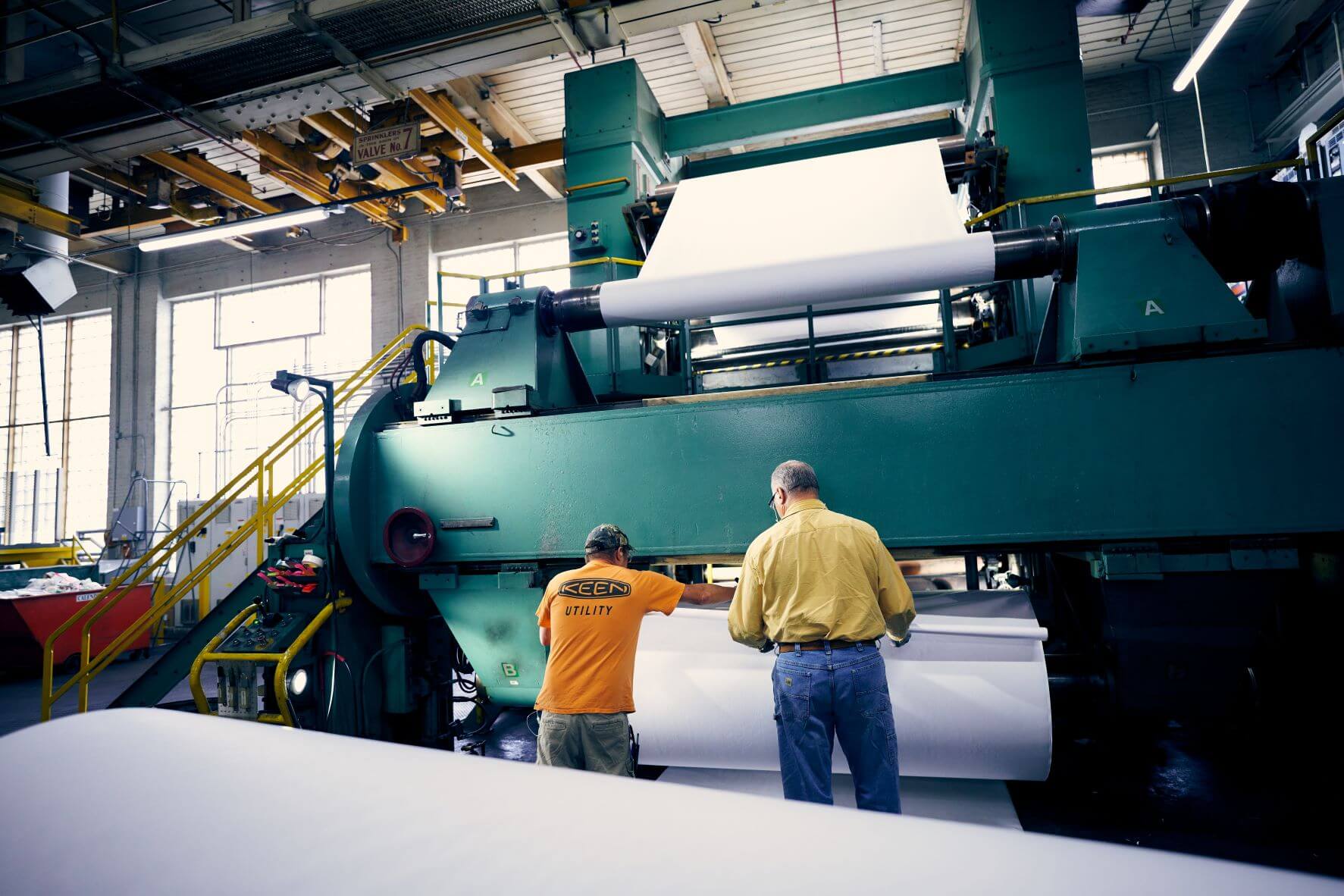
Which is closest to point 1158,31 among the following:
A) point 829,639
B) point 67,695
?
point 829,639

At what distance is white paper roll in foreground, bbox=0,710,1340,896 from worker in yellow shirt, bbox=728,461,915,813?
2365mm

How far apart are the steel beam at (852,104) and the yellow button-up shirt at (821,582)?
5.79 metres

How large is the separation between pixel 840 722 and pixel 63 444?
67.3ft

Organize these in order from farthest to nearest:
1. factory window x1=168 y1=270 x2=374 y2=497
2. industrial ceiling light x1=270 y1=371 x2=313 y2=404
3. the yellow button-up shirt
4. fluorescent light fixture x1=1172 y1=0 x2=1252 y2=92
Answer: factory window x1=168 y1=270 x2=374 y2=497 < fluorescent light fixture x1=1172 y1=0 x2=1252 y2=92 < industrial ceiling light x1=270 y1=371 x2=313 y2=404 < the yellow button-up shirt

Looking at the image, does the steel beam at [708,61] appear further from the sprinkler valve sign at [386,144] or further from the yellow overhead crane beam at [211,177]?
the yellow overhead crane beam at [211,177]

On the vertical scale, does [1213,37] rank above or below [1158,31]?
below

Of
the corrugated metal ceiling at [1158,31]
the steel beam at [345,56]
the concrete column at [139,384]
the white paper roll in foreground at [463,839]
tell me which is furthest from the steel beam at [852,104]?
the concrete column at [139,384]

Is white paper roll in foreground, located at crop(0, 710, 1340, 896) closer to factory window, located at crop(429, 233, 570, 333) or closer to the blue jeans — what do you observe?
the blue jeans

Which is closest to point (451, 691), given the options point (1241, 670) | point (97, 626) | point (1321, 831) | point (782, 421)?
point (782, 421)

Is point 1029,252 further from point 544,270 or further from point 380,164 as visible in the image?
point 380,164

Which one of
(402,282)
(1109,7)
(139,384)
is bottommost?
(139,384)

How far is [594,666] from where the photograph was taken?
10.2 ft

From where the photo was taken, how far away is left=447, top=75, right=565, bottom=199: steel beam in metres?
11.0

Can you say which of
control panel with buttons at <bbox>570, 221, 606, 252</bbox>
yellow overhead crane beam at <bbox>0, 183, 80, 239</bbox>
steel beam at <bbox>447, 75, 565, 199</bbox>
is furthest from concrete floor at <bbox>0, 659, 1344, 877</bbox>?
steel beam at <bbox>447, 75, 565, 199</bbox>
